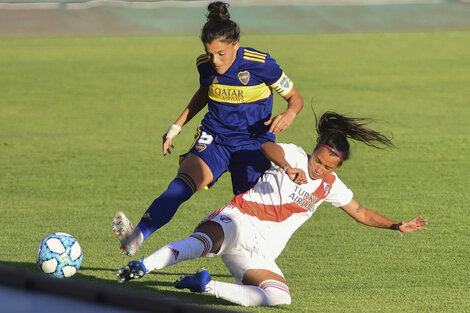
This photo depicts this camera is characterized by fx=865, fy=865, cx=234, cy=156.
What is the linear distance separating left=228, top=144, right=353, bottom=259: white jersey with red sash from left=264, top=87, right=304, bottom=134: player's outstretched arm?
0.22 m

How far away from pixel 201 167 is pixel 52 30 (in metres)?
24.6

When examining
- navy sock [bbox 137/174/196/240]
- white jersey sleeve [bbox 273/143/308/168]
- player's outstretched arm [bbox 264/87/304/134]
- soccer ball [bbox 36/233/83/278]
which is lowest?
soccer ball [bbox 36/233/83/278]

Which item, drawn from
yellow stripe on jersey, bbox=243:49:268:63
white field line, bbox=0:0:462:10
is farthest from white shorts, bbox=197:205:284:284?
white field line, bbox=0:0:462:10

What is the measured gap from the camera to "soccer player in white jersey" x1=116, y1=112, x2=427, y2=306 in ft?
18.0

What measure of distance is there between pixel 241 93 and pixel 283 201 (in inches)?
39.9

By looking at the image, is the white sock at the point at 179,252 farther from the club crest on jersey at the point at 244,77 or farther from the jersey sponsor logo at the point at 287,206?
the club crest on jersey at the point at 244,77

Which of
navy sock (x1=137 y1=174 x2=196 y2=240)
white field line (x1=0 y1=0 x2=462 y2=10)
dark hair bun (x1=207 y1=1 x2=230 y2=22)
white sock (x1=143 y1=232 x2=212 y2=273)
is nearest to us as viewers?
white sock (x1=143 y1=232 x2=212 y2=273)

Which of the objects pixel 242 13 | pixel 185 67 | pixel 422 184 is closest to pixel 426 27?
pixel 242 13

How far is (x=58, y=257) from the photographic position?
19.5ft

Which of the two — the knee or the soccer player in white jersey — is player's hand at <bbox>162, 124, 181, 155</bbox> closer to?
the soccer player in white jersey

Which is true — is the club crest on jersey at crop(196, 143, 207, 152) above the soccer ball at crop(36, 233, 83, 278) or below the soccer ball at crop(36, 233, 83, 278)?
above

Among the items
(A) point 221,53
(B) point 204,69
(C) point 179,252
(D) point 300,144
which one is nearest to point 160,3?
(D) point 300,144

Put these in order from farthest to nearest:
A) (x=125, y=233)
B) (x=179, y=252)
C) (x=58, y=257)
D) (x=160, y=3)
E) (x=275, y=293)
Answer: (x=160, y=3) → (x=58, y=257) → (x=275, y=293) → (x=179, y=252) → (x=125, y=233)

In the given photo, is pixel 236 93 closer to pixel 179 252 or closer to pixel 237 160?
pixel 237 160
